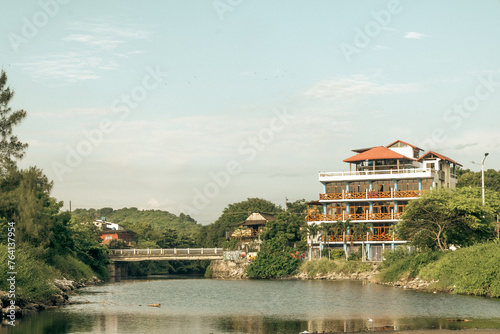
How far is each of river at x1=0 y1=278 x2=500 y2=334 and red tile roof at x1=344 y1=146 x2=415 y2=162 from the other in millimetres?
30114

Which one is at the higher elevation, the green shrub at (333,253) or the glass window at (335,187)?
the glass window at (335,187)

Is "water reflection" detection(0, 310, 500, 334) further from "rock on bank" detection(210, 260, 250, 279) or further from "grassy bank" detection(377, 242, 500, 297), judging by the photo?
"rock on bank" detection(210, 260, 250, 279)

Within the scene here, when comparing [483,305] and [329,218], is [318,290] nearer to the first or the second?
[483,305]

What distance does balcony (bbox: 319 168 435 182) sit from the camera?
72.4 metres

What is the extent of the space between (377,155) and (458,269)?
1299 inches

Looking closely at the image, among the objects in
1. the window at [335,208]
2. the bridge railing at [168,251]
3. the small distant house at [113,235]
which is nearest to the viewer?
the window at [335,208]

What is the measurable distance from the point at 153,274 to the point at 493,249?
67.4 m

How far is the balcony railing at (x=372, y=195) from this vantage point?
236ft

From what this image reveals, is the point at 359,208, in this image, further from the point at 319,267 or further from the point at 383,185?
the point at 319,267

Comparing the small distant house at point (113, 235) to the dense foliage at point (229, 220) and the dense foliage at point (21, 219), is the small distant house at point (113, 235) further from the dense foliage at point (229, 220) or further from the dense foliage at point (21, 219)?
the dense foliage at point (21, 219)

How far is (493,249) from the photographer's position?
134ft

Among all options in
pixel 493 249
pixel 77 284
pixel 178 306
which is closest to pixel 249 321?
pixel 178 306

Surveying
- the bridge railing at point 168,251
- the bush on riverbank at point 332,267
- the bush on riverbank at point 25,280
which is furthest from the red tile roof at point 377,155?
the bush on riverbank at point 25,280

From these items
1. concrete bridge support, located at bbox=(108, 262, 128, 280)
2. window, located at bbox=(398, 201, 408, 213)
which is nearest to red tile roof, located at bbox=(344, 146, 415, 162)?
window, located at bbox=(398, 201, 408, 213)
